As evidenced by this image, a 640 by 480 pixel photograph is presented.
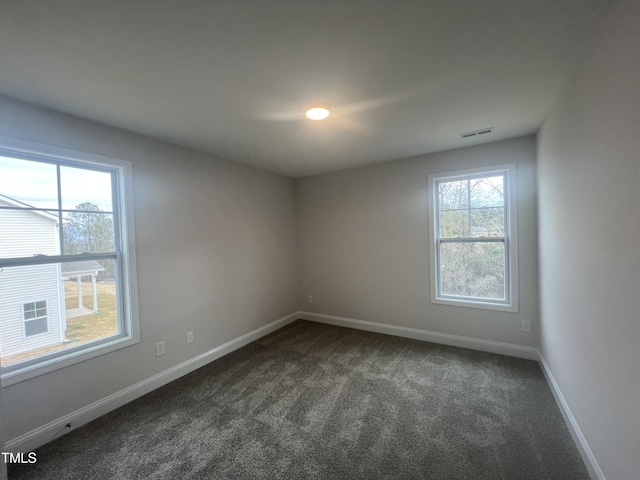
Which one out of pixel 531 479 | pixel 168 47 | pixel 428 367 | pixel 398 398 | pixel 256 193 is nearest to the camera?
pixel 168 47

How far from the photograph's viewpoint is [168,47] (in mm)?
1342

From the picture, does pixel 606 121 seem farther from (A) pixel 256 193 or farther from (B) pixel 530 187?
(A) pixel 256 193

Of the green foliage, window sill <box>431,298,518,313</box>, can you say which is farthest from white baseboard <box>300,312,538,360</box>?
the green foliage

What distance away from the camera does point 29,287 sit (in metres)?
1.88

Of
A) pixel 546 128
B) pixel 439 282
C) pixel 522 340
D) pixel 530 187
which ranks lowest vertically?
pixel 522 340

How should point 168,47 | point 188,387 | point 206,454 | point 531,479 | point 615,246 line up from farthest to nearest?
point 188,387 → point 206,454 → point 531,479 → point 168,47 → point 615,246

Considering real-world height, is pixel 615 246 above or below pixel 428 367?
above

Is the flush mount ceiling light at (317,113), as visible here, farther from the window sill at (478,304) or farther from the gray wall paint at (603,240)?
the window sill at (478,304)

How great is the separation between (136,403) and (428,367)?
2782 millimetres

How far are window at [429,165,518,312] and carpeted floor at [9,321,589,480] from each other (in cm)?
73

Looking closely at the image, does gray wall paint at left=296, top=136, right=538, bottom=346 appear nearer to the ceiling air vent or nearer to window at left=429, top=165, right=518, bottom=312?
window at left=429, top=165, right=518, bottom=312

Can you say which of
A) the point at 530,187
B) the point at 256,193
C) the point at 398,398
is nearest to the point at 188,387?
the point at 398,398

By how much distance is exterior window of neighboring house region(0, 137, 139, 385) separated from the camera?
1.81 m

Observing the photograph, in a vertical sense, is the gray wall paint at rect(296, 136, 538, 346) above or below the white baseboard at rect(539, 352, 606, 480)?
above
